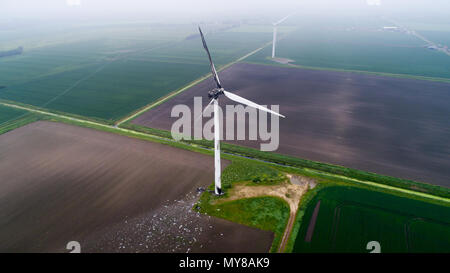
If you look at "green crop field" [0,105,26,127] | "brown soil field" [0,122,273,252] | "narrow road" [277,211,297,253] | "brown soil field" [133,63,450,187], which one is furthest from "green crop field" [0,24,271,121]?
"narrow road" [277,211,297,253]

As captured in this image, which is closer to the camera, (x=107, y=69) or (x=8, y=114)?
(x=8, y=114)

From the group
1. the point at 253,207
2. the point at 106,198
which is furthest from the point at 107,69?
the point at 253,207

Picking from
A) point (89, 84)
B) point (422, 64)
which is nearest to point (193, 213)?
point (89, 84)

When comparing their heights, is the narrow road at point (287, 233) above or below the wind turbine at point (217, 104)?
below

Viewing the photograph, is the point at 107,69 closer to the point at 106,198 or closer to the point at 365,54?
the point at 106,198

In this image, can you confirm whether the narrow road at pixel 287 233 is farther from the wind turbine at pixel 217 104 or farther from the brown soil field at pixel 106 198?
the wind turbine at pixel 217 104

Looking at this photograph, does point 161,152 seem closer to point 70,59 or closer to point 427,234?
point 427,234

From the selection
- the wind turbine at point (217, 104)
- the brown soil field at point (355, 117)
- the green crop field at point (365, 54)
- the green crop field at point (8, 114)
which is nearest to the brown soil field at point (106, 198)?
the wind turbine at point (217, 104)
